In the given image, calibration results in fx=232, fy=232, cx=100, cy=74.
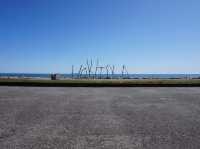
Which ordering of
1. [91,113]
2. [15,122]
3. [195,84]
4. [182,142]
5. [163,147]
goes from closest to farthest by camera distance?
[163,147] < [182,142] < [15,122] < [91,113] < [195,84]

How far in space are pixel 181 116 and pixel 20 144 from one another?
471 cm

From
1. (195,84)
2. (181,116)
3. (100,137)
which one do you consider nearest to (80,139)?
(100,137)

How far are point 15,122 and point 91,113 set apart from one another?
2.32m

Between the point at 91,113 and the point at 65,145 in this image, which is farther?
the point at 91,113

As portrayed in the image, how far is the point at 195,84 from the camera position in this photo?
2023 cm

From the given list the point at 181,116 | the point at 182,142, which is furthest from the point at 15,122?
the point at 181,116

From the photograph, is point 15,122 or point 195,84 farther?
point 195,84

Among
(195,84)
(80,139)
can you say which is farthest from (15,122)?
(195,84)

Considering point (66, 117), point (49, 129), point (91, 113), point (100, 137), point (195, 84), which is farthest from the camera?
point (195, 84)

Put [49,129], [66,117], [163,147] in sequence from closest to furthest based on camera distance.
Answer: [163,147], [49,129], [66,117]

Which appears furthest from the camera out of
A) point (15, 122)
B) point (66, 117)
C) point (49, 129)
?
point (66, 117)

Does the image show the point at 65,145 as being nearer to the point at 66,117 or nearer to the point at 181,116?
the point at 66,117

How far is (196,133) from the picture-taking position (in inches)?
195

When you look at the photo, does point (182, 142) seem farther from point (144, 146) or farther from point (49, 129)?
point (49, 129)
